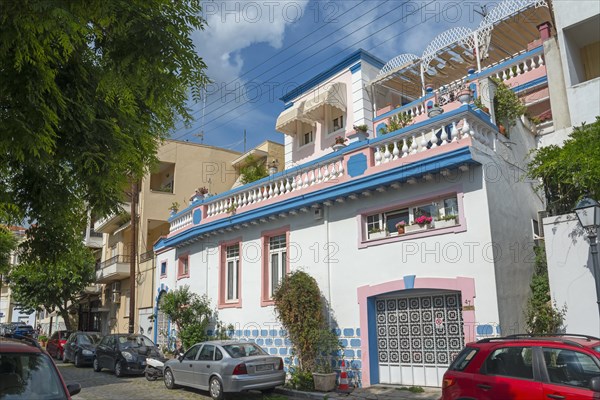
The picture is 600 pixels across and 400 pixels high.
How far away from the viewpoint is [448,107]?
46.6 feet

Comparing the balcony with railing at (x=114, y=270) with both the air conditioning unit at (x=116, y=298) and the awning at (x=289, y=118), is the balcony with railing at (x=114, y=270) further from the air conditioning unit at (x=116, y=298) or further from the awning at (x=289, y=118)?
the awning at (x=289, y=118)

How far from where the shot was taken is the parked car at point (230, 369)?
38.3ft

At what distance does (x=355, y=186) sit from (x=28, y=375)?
28.5ft

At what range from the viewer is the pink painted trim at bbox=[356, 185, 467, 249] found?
11227mm

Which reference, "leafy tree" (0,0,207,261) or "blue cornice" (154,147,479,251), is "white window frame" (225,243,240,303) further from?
"leafy tree" (0,0,207,261)

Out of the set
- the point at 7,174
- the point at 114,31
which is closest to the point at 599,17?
the point at 114,31

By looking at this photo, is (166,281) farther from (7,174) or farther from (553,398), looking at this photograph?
(553,398)

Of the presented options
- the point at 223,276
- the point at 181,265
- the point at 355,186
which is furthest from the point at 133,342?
the point at 355,186

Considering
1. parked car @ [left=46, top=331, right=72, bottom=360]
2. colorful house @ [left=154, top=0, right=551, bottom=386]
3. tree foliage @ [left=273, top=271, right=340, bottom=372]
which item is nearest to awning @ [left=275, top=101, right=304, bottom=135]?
colorful house @ [left=154, top=0, right=551, bottom=386]

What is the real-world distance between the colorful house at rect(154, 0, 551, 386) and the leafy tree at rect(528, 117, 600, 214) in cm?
90

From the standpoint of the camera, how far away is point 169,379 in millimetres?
14273

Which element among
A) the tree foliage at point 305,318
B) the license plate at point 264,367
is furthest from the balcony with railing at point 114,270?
the license plate at point 264,367

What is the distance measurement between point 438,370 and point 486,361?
4218 mm

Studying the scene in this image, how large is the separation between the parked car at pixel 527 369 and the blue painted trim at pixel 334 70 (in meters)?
13.7
